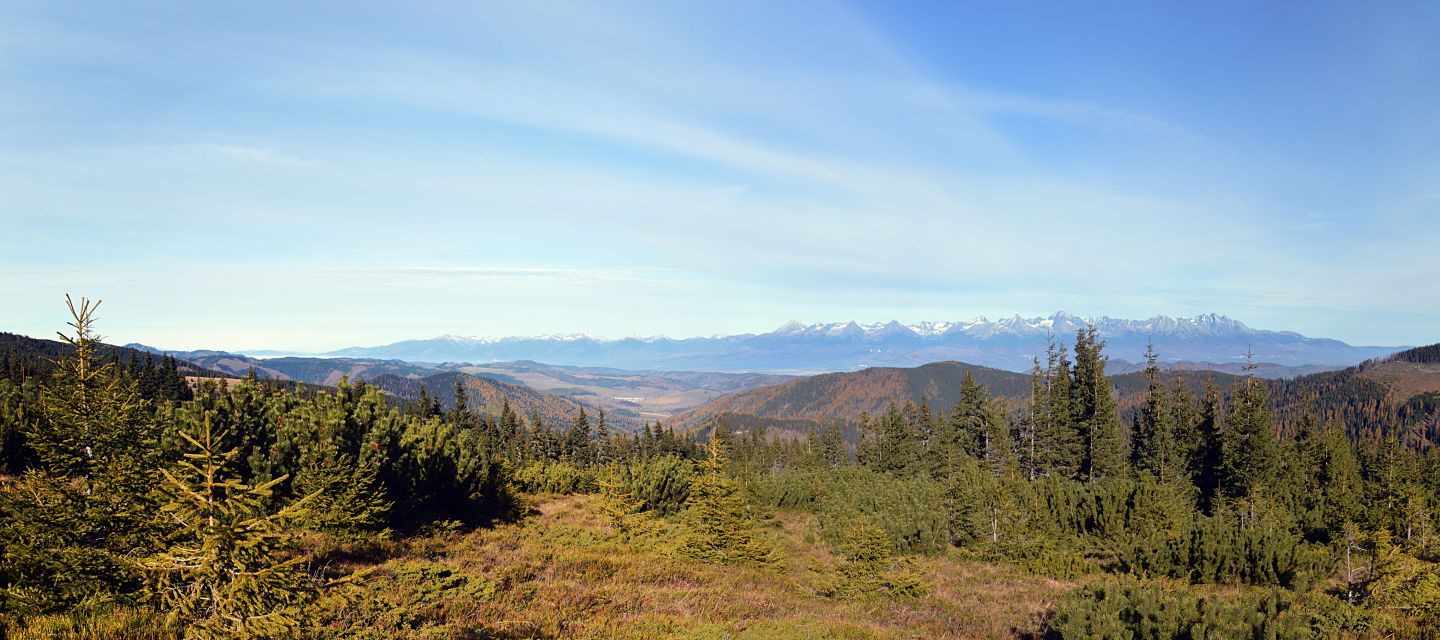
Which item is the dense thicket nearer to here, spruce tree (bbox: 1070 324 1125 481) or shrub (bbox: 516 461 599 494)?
spruce tree (bbox: 1070 324 1125 481)

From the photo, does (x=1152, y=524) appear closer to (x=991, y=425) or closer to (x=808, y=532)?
(x=808, y=532)

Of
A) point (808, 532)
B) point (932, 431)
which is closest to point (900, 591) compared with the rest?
point (808, 532)

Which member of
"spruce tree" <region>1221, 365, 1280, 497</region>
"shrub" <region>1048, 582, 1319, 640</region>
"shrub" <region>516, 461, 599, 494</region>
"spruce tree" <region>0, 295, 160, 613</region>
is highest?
"spruce tree" <region>0, 295, 160, 613</region>

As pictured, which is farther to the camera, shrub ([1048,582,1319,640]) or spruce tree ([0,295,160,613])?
shrub ([1048,582,1319,640])

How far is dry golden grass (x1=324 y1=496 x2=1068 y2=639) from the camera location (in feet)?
39.7

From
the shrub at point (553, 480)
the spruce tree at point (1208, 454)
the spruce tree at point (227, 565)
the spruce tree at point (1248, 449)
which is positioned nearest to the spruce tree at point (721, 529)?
the spruce tree at point (227, 565)

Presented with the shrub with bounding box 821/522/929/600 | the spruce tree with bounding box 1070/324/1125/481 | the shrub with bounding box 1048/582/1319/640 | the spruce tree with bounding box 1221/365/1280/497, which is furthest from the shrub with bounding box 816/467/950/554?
the spruce tree with bounding box 1221/365/1280/497

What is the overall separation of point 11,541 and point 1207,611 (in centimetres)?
1956

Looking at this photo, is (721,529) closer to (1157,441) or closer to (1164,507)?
(1164,507)

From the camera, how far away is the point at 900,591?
1906cm

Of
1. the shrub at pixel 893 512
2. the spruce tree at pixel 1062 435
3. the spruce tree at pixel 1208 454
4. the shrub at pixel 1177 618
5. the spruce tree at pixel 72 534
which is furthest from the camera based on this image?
the spruce tree at pixel 1062 435

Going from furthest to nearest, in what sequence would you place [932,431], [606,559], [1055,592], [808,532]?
1. [932,431]
2. [808,532]
3. [1055,592]
4. [606,559]

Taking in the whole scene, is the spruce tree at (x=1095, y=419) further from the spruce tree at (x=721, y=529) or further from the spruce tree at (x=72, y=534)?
the spruce tree at (x=72, y=534)

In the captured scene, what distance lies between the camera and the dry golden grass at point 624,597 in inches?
477
